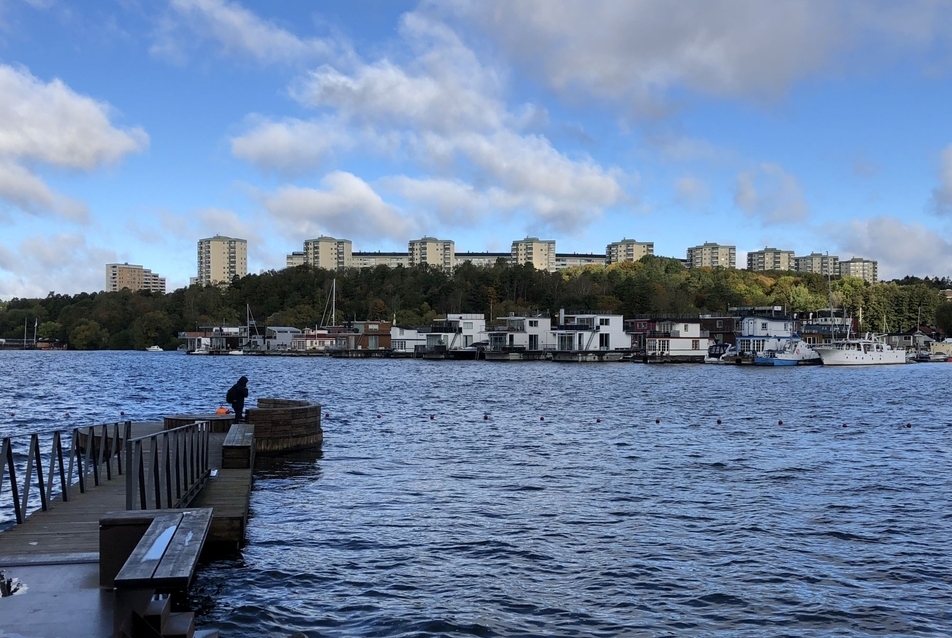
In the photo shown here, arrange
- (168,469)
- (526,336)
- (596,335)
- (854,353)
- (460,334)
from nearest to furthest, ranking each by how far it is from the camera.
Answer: (168,469) → (854,353) → (596,335) → (526,336) → (460,334)

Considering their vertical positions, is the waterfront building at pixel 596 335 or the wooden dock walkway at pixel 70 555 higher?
the waterfront building at pixel 596 335

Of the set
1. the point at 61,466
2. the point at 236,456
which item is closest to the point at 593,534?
the point at 236,456

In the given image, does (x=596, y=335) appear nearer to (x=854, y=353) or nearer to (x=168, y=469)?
(x=854, y=353)

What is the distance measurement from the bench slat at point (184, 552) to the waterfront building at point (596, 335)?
124350mm

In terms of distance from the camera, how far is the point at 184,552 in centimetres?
757

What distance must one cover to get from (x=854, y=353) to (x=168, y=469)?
123814 mm

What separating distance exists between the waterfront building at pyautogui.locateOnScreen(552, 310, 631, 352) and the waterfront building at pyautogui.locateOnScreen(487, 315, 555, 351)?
4.20 meters

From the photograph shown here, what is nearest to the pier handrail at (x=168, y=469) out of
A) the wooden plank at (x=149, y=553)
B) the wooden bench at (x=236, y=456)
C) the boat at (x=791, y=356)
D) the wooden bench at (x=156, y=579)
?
the wooden bench at (x=236, y=456)

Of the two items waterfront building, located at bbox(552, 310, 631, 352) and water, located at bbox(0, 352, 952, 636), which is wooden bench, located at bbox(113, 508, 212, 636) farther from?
waterfront building, located at bbox(552, 310, 631, 352)

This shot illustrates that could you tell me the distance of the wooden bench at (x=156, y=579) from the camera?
6875 mm

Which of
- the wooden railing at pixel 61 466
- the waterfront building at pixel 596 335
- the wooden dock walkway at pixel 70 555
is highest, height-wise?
the waterfront building at pixel 596 335

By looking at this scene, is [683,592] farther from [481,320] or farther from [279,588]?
[481,320]

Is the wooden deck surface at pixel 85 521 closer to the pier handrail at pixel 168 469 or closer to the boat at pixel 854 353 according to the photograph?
the pier handrail at pixel 168 469

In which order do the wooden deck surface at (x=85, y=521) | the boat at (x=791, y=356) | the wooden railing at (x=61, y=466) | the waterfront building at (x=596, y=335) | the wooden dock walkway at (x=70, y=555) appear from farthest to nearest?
1. the waterfront building at (x=596, y=335)
2. the boat at (x=791, y=356)
3. the wooden railing at (x=61, y=466)
4. the wooden deck surface at (x=85, y=521)
5. the wooden dock walkway at (x=70, y=555)
